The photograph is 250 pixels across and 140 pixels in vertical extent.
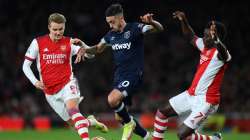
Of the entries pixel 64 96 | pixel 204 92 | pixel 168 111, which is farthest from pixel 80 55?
pixel 204 92

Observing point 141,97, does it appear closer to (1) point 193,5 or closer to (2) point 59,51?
(1) point 193,5

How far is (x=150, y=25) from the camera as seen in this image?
42.2 feet

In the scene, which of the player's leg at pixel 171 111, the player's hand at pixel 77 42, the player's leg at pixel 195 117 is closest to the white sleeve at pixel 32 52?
the player's hand at pixel 77 42

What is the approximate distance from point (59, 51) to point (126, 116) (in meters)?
1.60

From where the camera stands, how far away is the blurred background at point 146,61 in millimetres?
23875

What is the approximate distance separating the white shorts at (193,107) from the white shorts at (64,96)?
1.65 m

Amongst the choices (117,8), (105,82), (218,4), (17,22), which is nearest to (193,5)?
(218,4)

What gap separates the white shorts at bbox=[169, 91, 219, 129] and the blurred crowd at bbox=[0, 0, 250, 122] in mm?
11168

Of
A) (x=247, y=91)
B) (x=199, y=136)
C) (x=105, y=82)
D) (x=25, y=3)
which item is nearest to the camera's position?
(x=199, y=136)

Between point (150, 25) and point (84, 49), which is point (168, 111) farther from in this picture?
point (84, 49)

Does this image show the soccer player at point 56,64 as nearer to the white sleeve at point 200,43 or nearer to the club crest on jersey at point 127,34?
the club crest on jersey at point 127,34

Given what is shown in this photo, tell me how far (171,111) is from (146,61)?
13.6 metres

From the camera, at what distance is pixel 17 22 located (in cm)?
2686

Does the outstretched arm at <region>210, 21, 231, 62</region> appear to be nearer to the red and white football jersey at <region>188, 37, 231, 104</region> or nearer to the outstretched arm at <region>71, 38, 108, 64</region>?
the red and white football jersey at <region>188, 37, 231, 104</region>
